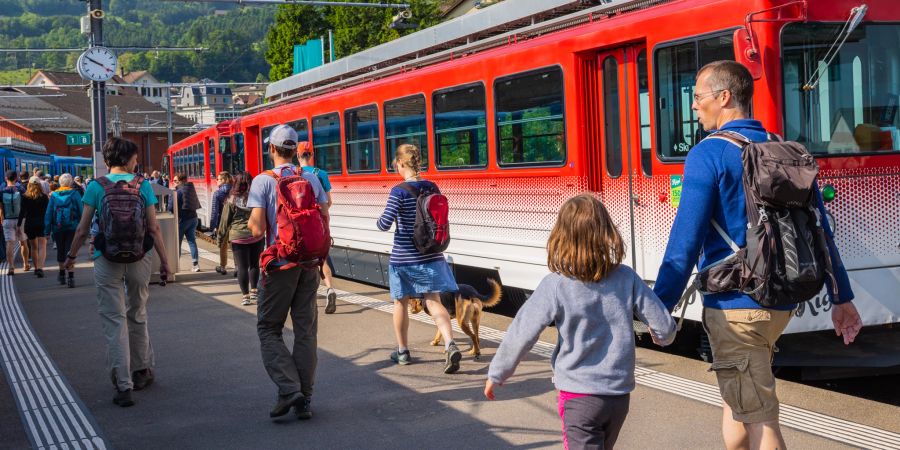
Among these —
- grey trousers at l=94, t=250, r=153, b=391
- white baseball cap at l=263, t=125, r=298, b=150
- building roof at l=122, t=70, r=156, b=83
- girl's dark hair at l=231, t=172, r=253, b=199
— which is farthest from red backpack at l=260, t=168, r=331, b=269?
building roof at l=122, t=70, r=156, b=83

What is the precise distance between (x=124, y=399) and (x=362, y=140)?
712 centimetres

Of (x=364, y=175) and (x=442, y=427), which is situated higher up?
(x=364, y=175)

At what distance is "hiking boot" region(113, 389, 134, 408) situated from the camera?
7.02 meters

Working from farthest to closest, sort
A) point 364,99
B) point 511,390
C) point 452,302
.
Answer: point 364,99
point 452,302
point 511,390

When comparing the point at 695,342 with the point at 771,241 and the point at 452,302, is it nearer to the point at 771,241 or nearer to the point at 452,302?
the point at 452,302

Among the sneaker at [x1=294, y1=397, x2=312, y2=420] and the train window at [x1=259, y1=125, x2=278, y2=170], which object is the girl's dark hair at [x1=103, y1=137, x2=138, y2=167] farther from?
the train window at [x1=259, y1=125, x2=278, y2=170]

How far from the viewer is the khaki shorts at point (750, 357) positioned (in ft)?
12.6

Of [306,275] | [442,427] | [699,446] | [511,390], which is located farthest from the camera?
[511,390]

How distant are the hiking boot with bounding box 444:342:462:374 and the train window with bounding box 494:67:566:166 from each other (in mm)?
2264

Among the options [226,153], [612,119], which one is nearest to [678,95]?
[612,119]

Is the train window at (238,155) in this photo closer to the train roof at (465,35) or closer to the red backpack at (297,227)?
the train roof at (465,35)

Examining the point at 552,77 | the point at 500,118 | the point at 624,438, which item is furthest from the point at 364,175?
the point at 624,438

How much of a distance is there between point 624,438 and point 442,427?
3.59 ft

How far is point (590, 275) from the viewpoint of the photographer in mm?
3748
